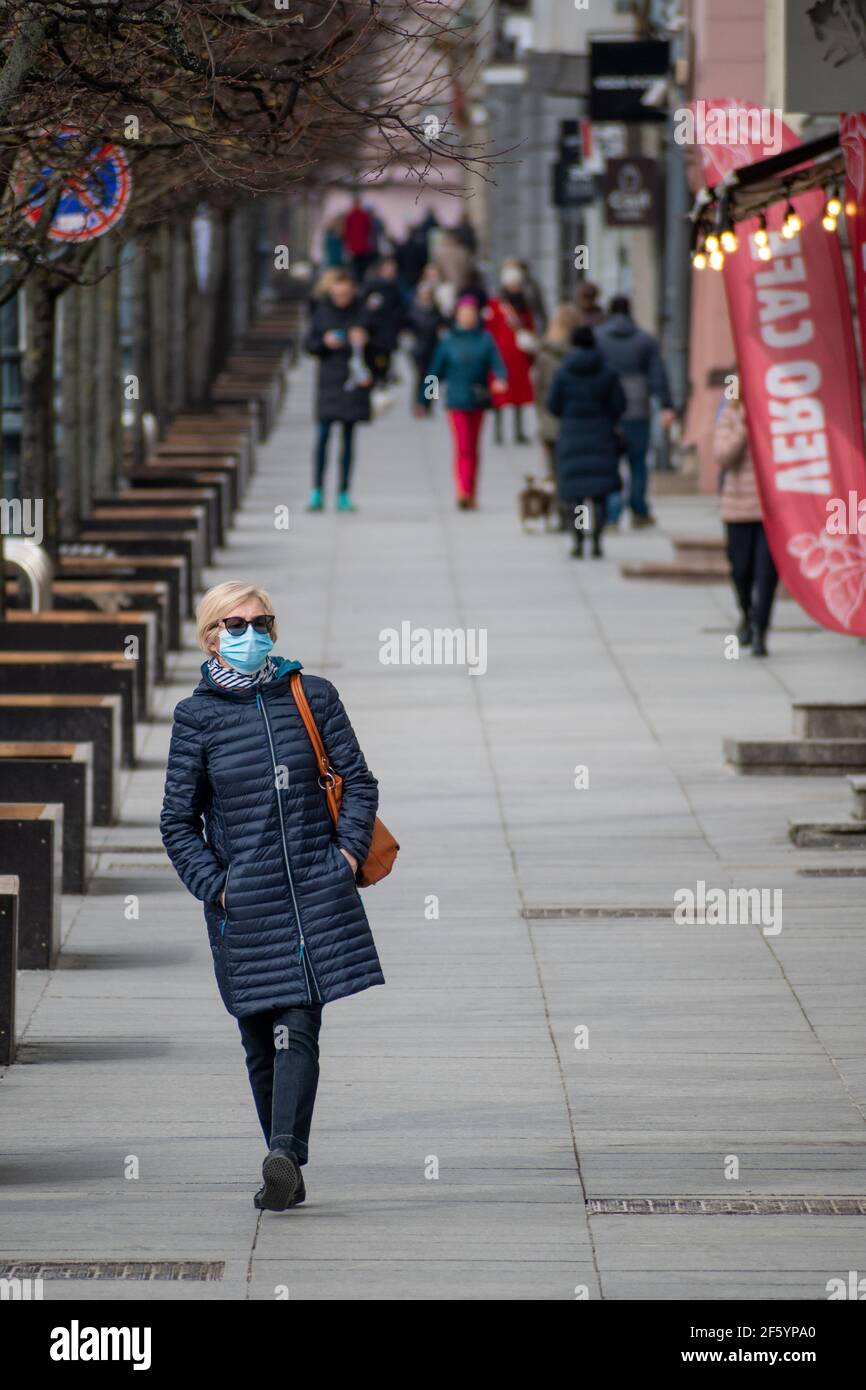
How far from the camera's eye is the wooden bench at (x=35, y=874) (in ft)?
33.2

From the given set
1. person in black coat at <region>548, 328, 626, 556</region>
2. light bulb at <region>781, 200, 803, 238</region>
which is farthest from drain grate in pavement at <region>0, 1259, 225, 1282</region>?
person in black coat at <region>548, 328, 626, 556</region>

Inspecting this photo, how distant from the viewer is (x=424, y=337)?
40250 millimetres

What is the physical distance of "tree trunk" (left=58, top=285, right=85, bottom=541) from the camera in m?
20.9

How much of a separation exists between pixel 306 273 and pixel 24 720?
58402 mm

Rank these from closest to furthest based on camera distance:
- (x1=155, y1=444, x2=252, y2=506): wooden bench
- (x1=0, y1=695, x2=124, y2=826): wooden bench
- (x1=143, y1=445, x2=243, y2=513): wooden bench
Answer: (x1=0, y1=695, x2=124, y2=826): wooden bench
(x1=143, y1=445, x2=243, y2=513): wooden bench
(x1=155, y1=444, x2=252, y2=506): wooden bench

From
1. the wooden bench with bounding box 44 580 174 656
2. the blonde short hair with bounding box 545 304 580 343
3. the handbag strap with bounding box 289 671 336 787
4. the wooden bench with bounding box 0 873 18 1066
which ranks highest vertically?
the blonde short hair with bounding box 545 304 580 343

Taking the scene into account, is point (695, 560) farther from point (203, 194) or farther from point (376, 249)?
point (376, 249)

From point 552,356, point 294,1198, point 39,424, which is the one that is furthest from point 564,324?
point 294,1198

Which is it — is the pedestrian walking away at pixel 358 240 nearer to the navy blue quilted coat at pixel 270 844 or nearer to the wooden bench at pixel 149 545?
the wooden bench at pixel 149 545

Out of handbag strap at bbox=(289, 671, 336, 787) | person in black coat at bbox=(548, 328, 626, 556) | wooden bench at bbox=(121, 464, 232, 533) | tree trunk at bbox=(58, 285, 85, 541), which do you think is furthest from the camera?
person in black coat at bbox=(548, 328, 626, 556)

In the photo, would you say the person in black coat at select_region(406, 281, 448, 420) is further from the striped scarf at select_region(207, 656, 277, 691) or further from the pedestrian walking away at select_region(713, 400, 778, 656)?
the striped scarf at select_region(207, 656, 277, 691)

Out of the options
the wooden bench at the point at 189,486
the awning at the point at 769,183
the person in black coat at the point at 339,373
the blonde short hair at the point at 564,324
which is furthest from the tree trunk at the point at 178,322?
the awning at the point at 769,183

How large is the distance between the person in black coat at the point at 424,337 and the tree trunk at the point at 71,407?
59.1 ft
